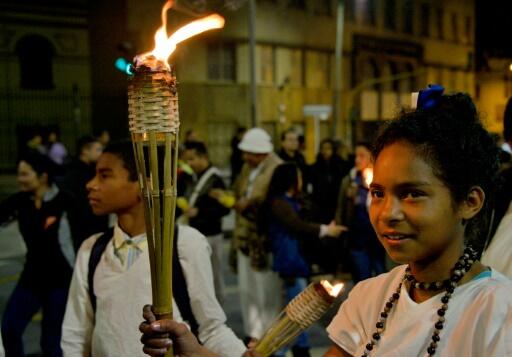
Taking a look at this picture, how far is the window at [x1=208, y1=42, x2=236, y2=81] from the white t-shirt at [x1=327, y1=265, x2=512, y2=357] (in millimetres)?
28479

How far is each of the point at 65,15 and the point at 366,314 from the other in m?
28.8

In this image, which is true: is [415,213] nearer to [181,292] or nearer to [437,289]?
[437,289]

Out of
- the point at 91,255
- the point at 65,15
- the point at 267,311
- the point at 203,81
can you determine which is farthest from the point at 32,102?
the point at 91,255

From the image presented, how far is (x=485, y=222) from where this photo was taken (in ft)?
6.14

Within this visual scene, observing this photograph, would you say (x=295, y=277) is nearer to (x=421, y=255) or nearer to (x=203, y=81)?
(x=421, y=255)

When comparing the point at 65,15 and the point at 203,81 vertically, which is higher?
the point at 65,15

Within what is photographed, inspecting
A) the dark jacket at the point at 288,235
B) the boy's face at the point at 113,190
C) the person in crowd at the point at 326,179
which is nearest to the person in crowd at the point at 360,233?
the dark jacket at the point at 288,235

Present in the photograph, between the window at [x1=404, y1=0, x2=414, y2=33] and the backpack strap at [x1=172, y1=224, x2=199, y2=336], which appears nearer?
the backpack strap at [x1=172, y1=224, x2=199, y2=336]

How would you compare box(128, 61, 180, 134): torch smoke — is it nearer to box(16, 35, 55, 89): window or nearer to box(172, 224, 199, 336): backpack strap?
box(172, 224, 199, 336): backpack strap

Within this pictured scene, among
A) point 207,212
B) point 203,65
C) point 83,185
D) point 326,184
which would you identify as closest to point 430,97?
point 207,212

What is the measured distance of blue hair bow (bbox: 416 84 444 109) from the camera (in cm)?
176

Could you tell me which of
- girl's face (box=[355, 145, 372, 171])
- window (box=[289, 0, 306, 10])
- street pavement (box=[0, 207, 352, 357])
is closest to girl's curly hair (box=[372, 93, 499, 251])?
street pavement (box=[0, 207, 352, 357])

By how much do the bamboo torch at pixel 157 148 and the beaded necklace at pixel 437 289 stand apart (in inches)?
22.6

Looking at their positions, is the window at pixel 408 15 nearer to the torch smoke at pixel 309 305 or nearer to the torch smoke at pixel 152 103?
the torch smoke at pixel 309 305
